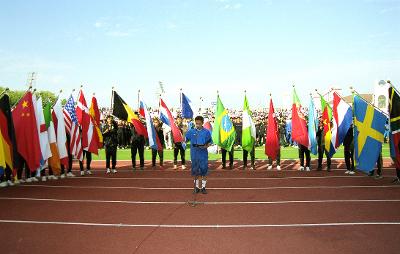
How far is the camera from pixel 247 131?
15.7 m

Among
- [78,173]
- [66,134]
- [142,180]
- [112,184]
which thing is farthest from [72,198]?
[78,173]

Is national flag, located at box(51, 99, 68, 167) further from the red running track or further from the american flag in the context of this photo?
the red running track

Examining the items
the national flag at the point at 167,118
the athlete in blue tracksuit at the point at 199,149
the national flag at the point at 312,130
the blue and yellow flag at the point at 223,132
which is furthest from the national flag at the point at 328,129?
the athlete in blue tracksuit at the point at 199,149

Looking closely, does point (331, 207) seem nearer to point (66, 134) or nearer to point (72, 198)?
point (72, 198)

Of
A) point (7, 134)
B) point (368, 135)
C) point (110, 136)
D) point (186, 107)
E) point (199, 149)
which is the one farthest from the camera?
point (186, 107)

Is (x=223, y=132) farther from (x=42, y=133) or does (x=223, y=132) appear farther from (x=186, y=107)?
(x=42, y=133)

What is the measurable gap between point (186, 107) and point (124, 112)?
9.44ft

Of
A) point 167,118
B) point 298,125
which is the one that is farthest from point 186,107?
point 298,125

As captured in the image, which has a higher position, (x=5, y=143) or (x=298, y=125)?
(x=298, y=125)

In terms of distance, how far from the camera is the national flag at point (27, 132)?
39.2ft

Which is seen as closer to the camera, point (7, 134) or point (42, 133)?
point (7, 134)

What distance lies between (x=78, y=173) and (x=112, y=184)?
3.70m

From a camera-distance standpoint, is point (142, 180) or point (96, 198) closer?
point (96, 198)

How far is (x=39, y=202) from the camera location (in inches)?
377
